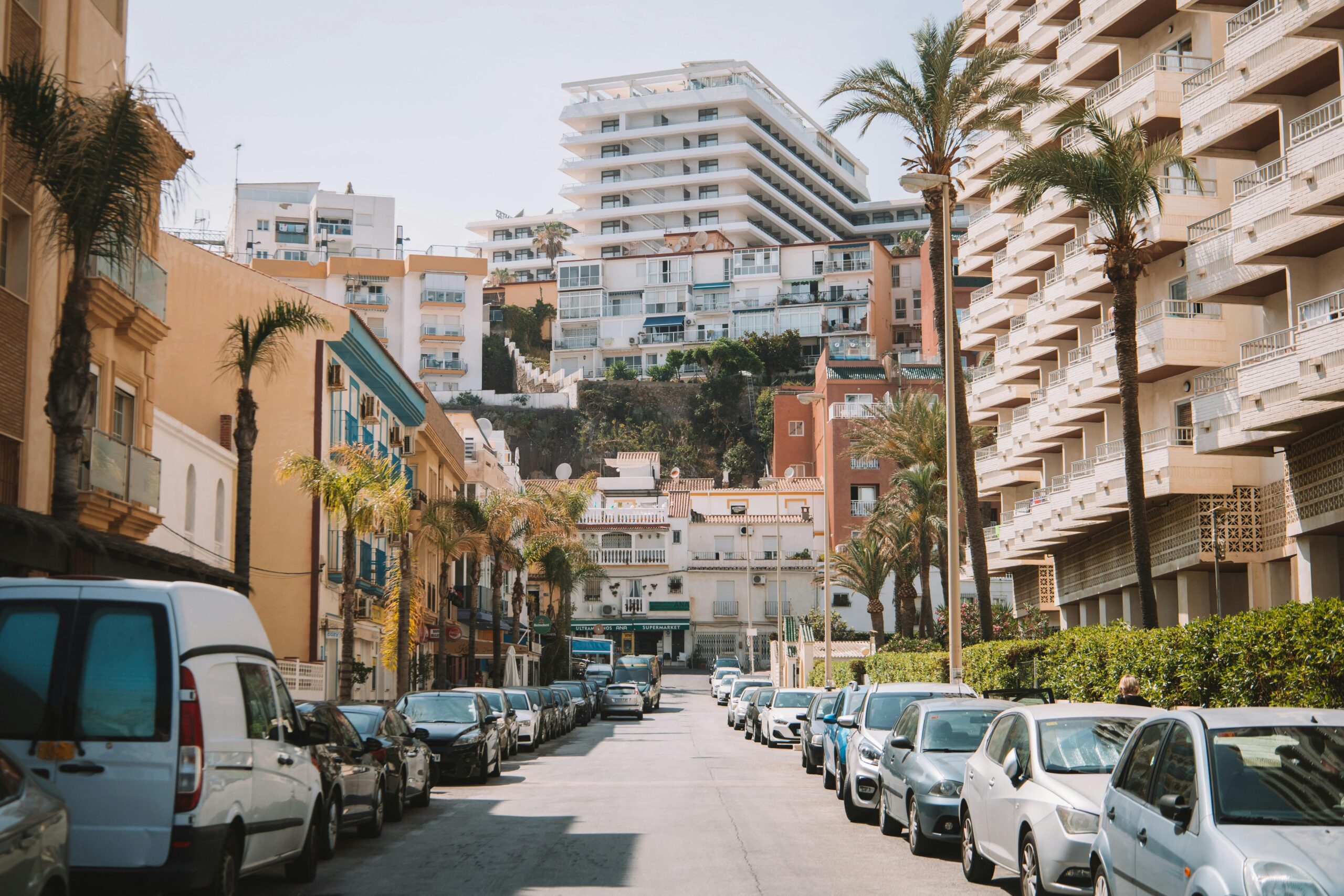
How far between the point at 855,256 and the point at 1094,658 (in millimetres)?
99544

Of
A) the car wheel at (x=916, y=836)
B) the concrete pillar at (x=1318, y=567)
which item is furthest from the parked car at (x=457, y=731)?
the concrete pillar at (x=1318, y=567)

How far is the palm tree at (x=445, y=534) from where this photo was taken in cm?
4228

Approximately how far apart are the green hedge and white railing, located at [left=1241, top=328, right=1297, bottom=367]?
6092 mm

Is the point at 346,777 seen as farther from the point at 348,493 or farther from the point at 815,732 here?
the point at 348,493

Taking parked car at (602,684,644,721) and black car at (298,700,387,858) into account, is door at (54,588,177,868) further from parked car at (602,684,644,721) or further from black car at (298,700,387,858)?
parked car at (602,684,644,721)

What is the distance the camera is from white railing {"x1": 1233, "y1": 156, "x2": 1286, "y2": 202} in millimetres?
27984

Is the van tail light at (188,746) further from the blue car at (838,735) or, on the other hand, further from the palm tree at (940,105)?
the palm tree at (940,105)

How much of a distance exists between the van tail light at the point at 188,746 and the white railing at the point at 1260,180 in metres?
24.1

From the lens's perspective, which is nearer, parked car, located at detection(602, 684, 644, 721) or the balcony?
the balcony

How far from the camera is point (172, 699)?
979 centimetres

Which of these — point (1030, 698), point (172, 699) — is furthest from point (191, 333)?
point (172, 699)

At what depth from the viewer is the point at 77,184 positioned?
650 inches

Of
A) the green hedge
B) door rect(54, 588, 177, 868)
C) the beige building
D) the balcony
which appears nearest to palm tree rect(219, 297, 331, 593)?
the balcony

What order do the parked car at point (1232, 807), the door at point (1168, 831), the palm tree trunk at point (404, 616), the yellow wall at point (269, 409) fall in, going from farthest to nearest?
the yellow wall at point (269, 409) → the palm tree trunk at point (404, 616) → the door at point (1168, 831) → the parked car at point (1232, 807)
